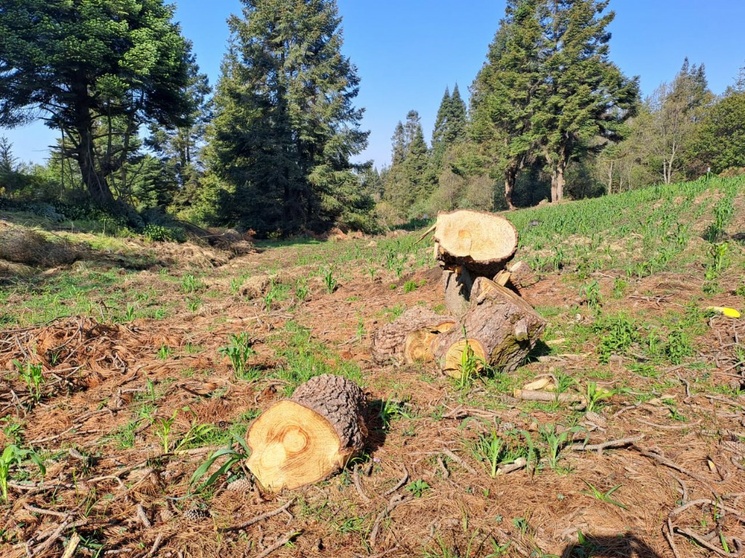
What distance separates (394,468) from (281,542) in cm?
86

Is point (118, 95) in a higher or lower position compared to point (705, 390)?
higher

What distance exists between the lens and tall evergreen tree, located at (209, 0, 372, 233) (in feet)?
71.5

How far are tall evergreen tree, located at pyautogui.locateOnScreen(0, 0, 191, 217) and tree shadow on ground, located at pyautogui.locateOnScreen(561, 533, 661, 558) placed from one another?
17.3m

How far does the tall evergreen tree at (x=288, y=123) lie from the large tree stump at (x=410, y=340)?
1840 centimetres

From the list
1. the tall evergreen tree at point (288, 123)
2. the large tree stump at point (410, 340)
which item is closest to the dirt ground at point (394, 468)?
the large tree stump at point (410, 340)

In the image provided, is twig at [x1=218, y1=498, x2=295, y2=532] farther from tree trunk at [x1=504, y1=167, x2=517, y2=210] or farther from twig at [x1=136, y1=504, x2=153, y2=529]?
tree trunk at [x1=504, y1=167, x2=517, y2=210]

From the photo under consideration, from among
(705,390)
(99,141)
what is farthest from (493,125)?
(705,390)

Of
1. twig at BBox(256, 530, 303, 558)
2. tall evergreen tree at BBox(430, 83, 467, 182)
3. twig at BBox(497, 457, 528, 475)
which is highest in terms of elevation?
tall evergreen tree at BBox(430, 83, 467, 182)

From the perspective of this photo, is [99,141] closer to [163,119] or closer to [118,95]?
[163,119]

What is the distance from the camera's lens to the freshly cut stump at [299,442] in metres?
2.56

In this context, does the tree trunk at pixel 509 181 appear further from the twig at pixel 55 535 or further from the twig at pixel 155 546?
the twig at pixel 55 535

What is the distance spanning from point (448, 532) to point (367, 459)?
2.56 ft

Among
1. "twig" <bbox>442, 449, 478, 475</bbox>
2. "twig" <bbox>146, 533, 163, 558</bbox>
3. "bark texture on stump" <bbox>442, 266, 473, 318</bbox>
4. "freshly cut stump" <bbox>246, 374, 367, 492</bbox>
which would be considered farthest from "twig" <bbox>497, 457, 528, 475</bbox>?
"bark texture on stump" <bbox>442, 266, 473, 318</bbox>

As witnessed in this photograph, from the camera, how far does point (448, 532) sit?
7.16 feet
